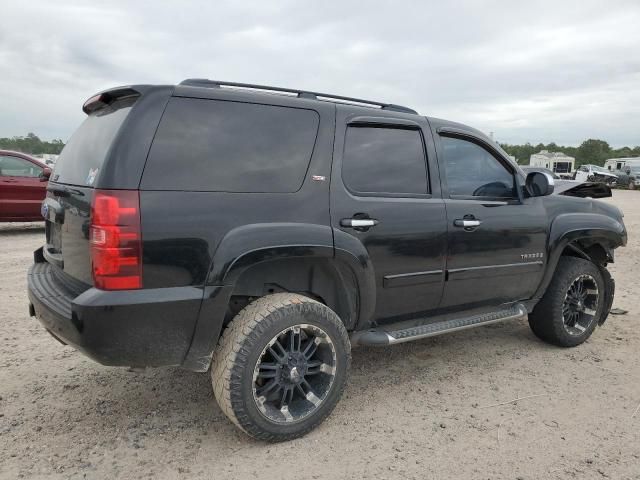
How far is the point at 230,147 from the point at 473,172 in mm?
1958

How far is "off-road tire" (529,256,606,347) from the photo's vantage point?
416cm

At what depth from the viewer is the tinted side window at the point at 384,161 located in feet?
10.00

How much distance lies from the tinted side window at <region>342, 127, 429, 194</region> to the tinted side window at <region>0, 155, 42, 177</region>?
28.8ft

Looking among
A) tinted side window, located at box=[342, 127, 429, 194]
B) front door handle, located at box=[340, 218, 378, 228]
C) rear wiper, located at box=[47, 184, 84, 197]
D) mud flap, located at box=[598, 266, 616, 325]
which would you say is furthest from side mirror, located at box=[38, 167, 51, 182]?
mud flap, located at box=[598, 266, 616, 325]

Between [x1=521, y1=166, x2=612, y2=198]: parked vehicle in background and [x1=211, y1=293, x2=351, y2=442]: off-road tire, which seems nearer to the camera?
[x1=211, y1=293, x2=351, y2=442]: off-road tire

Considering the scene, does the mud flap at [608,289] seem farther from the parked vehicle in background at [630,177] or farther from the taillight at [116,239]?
the parked vehicle in background at [630,177]

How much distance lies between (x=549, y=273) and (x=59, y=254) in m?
3.54

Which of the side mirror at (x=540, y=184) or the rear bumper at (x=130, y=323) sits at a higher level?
the side mirror at (x=540, y=184)

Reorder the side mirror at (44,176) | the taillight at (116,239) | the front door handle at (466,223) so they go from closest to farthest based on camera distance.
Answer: the taillight at (116,239) → the front door handle at (466,223) → the side mirror at (44,176)

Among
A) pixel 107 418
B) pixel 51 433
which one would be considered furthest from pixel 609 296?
pixel 51 433

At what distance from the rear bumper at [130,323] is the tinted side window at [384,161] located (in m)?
1.12

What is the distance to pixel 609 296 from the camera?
450 cm

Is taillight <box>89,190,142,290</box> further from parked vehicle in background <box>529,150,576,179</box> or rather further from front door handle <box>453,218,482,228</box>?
parked vehicle in background <box>529,150,576,179</box>

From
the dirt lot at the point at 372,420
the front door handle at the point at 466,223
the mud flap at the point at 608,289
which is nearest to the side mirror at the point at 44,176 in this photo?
the dirt lot at the point at 372,420
